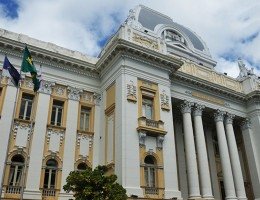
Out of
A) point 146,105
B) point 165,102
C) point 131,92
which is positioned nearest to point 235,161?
point 165,102

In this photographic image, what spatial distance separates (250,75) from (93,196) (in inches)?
780

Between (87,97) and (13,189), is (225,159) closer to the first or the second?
(87,97)

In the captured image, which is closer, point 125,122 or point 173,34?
point 125,122

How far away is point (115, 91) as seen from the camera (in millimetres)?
20750

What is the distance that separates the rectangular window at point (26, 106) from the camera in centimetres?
1938

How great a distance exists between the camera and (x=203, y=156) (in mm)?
22891

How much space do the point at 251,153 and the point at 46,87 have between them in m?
17.1

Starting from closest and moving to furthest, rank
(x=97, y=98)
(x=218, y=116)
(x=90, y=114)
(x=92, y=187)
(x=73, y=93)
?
1. (x=92, y=187)
2. (x=73, y=93)
3. (x=90, y=114)
4. (x=97, y=98)
5. (x=218, y=116)

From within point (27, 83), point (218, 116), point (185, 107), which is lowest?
point (218, 116)

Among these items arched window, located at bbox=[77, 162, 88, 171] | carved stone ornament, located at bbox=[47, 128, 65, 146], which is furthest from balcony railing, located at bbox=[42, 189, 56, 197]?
carved stone ornament, located at bbox=[47, 128, 65, 146]

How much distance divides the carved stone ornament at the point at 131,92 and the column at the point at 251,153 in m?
12.0

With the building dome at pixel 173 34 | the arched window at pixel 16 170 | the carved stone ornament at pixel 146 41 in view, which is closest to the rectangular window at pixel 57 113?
the arched window at pixel 16 170

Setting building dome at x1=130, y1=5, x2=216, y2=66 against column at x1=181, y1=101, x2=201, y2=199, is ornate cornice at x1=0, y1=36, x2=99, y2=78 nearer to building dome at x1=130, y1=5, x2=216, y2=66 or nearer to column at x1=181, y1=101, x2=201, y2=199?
column at x1=181, y1=101, x2=201, y2=199

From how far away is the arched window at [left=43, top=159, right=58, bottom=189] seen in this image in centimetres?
1819
